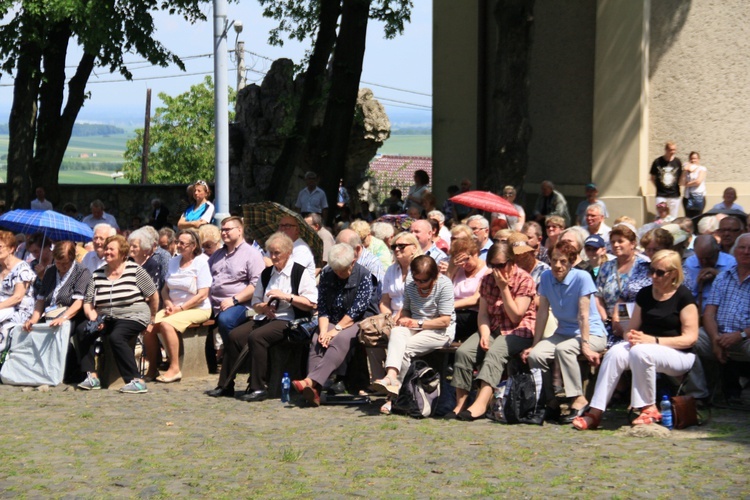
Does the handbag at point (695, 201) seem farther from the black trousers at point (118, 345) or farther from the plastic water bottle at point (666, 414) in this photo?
the black trousers at point (118, 345)

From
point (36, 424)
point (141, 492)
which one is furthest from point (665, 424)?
point (36, 424)

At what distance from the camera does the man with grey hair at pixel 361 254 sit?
11305 millimetres

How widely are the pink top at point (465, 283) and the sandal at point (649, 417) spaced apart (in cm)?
213

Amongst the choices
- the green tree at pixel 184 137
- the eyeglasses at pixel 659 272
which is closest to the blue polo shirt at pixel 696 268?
the eyeglasses at pixel 659 272

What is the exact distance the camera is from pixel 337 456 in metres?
8.11

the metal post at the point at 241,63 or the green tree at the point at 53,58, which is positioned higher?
the metal post at the point at 241,63

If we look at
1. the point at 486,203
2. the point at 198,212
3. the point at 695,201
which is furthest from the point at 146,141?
the point at 486,203

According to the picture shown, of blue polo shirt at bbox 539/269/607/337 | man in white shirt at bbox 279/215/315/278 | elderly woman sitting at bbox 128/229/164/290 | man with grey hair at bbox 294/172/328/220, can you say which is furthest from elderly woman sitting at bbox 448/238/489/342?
man with grey hair at bbox 294/172/328/220

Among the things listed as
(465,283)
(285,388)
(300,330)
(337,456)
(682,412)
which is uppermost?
(465,283)

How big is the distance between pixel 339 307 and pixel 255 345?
872 millimetres

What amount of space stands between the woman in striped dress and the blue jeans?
0.75 m

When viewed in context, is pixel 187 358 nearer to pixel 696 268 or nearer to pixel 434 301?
pixel 434 301

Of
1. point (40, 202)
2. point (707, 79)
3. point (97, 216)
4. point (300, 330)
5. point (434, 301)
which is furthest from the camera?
point (40, 202)

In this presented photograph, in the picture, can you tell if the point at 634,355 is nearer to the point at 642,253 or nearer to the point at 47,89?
the point at 642,253
